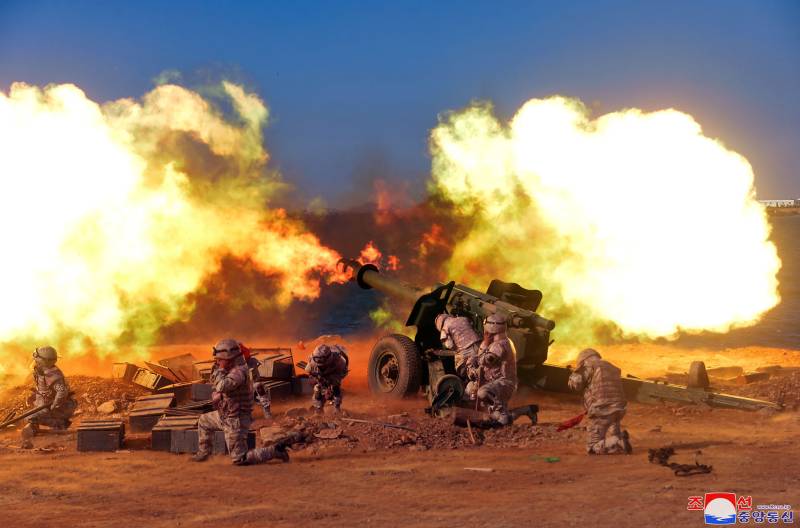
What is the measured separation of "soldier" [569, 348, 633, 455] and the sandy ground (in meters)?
0.22

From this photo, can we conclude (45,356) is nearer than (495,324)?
No

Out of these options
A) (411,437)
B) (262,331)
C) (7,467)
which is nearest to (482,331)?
(411,437)

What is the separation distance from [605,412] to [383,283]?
6.60 m

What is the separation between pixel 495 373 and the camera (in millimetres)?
11742

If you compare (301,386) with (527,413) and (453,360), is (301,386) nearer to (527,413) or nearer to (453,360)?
(453,360)

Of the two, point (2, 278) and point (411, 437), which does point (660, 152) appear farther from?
point (2, 278)

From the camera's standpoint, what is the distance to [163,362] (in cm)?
1565

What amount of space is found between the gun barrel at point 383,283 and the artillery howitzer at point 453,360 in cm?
4

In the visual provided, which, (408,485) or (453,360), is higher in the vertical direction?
(453,360)

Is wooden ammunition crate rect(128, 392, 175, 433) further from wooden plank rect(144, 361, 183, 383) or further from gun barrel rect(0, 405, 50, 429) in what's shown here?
wooden plank rect(144, 361, 183, 383)

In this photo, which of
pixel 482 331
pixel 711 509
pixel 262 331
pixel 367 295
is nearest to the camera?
pixel 711 509

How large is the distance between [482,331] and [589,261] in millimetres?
4893

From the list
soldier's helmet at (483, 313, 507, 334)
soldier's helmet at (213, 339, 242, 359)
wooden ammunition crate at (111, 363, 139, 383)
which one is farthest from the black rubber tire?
wooden ammunition crate at (111, 363, 139, 383)

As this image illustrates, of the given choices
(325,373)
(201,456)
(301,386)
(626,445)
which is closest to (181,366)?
(301,386)
